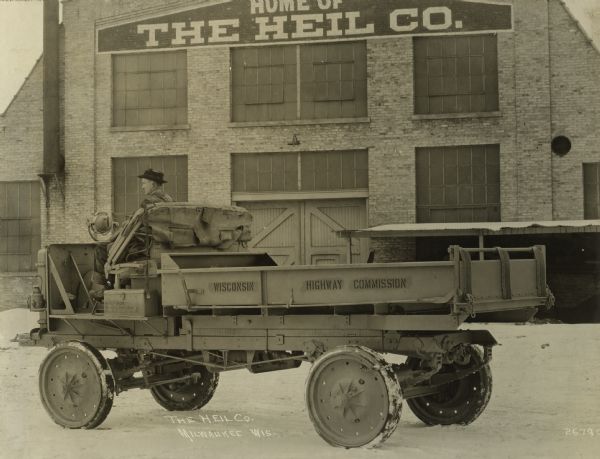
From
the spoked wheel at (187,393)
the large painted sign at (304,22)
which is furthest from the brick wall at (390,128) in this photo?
the spoked wheel at (187,393)

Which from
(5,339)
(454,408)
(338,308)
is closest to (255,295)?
(338,308)

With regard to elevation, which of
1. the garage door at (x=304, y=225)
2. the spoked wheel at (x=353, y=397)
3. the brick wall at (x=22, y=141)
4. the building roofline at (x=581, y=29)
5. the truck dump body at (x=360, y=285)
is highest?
the building roofline at (x=581, y=29)

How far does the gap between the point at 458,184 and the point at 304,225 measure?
3.54 m

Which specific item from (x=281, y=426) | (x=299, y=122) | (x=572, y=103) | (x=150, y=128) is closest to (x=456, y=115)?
(x=572, y=103)

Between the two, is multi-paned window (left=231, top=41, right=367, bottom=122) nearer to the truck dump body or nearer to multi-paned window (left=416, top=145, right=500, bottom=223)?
multi-paned window (left=416, top=145, right=500, bottom=223)

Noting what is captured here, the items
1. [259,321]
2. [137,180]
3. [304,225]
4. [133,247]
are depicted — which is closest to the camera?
[259,321]

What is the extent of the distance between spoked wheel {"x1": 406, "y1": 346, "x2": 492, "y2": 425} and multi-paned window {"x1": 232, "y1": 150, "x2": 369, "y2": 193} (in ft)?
37.4

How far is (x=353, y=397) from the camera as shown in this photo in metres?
6.89

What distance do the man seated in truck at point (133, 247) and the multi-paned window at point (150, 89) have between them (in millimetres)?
10144

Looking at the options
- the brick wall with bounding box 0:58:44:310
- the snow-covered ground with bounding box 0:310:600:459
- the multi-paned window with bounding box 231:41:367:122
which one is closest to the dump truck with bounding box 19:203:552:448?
the snow-covered ground with bounding box 0:310:600:459

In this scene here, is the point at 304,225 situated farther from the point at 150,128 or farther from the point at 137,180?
the point at 150,128

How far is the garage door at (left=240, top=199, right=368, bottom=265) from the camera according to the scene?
19562 millimetres

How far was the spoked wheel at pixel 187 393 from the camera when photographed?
9227mm
